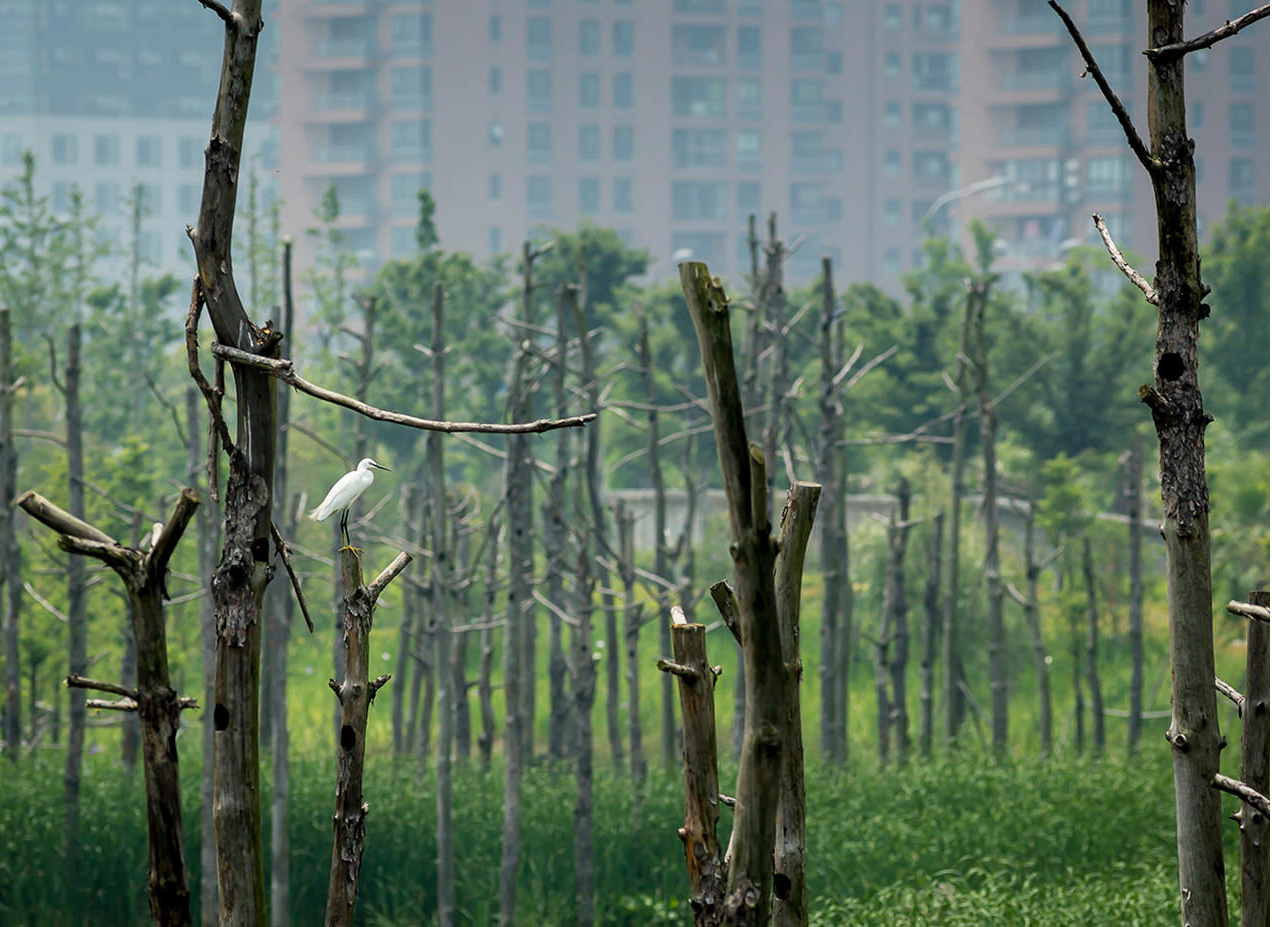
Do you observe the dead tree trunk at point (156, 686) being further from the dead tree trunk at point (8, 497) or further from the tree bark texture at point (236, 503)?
the dead tree trunk at point (8, 497)

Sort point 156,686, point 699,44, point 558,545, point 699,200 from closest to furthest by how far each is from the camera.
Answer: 1. point 156,686
2. point 558,545
3. point 699,44
4. point 699,200

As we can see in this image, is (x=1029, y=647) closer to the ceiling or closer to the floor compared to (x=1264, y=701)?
closer to the floor

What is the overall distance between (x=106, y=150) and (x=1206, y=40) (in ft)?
75.2

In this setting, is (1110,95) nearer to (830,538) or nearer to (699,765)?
(699,765)

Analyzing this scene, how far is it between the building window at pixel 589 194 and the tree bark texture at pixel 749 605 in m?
22.0

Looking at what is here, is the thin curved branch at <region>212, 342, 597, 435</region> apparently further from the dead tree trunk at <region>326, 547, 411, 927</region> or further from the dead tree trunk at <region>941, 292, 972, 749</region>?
the dead tree trunk at <region>941, 292, 972, 749</region>

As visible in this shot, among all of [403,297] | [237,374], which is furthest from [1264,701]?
[403,297]

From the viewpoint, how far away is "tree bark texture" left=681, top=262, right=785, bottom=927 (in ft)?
4.95

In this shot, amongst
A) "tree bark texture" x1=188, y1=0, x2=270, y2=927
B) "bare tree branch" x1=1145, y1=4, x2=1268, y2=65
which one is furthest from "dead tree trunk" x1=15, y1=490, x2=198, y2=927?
"bare tree branch" x1=1145, y1=4, x2=1268, y2=65

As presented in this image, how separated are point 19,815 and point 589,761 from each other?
6.37ft

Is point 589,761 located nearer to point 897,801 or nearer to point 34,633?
point 897,801

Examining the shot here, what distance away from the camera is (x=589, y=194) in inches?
923

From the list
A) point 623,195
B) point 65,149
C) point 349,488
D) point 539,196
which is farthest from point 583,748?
point 65,149

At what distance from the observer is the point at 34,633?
→ 639 centimetres
